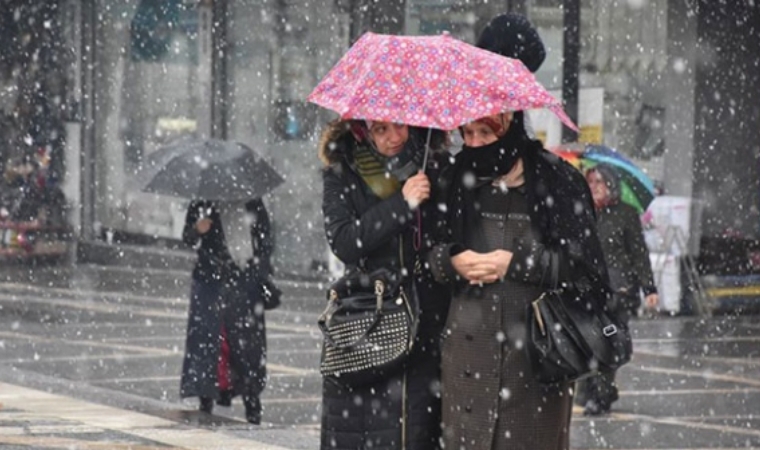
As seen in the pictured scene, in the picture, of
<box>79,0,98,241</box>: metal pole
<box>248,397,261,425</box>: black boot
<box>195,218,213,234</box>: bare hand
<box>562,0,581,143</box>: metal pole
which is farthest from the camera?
<box>79,0,98,241</box>: metal pole

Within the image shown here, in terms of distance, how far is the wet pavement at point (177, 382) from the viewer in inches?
392

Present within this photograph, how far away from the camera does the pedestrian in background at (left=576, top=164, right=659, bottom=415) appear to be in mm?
11625

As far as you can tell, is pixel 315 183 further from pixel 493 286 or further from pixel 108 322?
pixel 493 286

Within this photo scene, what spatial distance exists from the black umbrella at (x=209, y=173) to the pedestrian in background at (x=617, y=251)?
6.53ft

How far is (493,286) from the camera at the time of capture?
5969 millimetres

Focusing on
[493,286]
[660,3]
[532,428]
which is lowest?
[532,428]

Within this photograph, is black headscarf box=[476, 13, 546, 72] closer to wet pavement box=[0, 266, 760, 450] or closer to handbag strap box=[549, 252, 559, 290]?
handbag strap box=[549, 252, 559, 290]

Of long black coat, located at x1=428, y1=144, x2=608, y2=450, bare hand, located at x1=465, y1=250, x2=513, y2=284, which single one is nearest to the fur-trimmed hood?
long black coat, located at x1=428, y1=144, x2=608, y2=450

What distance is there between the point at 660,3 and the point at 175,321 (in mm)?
6538

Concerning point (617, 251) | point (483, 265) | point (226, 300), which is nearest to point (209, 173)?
point (226, 300)

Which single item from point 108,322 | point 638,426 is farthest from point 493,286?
point 108,322

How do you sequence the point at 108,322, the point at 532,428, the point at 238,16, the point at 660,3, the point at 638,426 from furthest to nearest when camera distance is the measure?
the point at 238,16, the point at 660,3, the point at 108,322, the point at 638,426, the point at 532,428

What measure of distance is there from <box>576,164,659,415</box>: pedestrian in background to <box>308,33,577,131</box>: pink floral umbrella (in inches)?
218

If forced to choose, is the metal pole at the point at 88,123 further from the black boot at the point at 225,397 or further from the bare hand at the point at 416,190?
the bare hand at the point at 416,190
